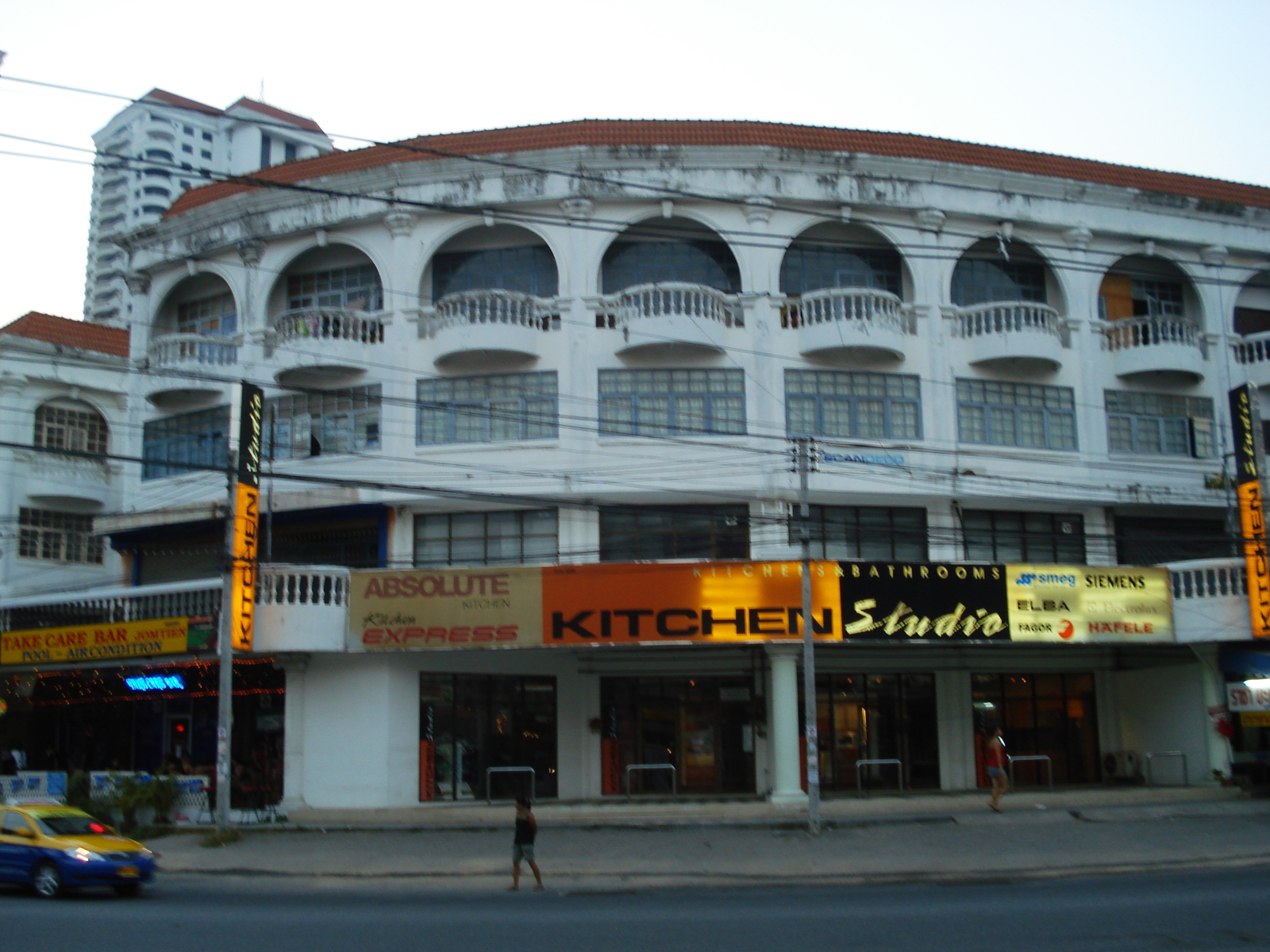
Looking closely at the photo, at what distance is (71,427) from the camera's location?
33.5 m

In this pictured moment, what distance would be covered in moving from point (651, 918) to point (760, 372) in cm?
1532

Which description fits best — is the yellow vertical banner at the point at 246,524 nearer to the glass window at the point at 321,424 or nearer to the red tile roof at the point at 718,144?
the glass window at the point at 321,424

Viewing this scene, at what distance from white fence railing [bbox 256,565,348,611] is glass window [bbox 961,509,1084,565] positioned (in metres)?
14.0

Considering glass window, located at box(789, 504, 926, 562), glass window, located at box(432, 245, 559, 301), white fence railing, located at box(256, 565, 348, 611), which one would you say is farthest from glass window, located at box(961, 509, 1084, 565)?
white fence railing, located at box(256, 565, 348, 611)

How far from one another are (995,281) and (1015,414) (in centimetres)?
377

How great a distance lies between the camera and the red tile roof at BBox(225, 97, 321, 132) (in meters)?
111

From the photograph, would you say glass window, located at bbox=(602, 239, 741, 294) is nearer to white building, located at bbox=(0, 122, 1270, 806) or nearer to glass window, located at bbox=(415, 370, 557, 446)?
white building, located at bbox=(0, 122, 1270, 806)

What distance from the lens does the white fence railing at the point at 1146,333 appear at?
29203mm

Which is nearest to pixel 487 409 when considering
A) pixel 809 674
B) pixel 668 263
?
pixel 668 263

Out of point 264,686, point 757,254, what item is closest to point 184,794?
point 264,686

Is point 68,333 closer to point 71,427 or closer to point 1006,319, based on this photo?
point 71,427

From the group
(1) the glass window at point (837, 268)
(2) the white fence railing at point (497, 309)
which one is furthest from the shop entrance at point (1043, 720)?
(2) the white fence railing at point (497, 309)

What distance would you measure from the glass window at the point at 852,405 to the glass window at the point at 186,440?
44.6 feet

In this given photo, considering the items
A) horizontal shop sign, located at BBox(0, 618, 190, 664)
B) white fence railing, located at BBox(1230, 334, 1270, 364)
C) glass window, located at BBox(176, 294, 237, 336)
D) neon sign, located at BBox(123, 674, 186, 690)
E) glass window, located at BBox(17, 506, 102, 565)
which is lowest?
neon sign, located at BBox(123, 674, 186, 690)
